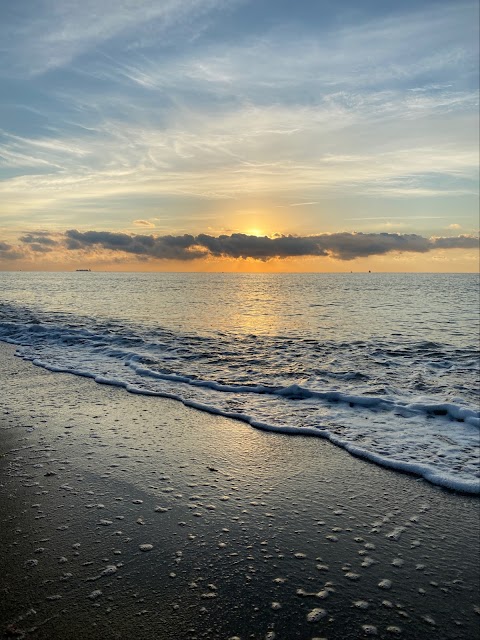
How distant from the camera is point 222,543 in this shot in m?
4.39

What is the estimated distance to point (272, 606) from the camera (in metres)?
3.54

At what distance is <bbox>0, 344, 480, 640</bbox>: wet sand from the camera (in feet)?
11.1

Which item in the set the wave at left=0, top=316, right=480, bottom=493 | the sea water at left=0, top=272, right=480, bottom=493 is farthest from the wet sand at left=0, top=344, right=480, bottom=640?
the sea water at left=0, top=272, right=480, bottom=493

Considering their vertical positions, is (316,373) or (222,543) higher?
(222,543)

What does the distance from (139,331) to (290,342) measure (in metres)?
7.86

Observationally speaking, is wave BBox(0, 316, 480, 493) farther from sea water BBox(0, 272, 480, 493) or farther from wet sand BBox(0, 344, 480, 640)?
wet sand BBox(0, 344, 480, 640)

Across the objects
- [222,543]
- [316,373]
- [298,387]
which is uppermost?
[222,543]

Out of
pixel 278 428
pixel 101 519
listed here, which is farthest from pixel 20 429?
pixel 278 428

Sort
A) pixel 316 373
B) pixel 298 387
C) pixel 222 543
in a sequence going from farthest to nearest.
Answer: pixel 316 373 → pixel 298 387 → pixel 222 543

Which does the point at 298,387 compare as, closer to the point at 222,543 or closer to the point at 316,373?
the point at 316,373

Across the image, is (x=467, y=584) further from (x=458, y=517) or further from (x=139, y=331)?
(x=139, y=331)

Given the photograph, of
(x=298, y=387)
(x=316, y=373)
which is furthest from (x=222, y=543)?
(x=316, y=373)

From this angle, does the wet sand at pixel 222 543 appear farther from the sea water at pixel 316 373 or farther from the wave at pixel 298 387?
the sea water at pixel 316 373

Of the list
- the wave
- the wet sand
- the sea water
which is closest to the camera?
the wet sand
